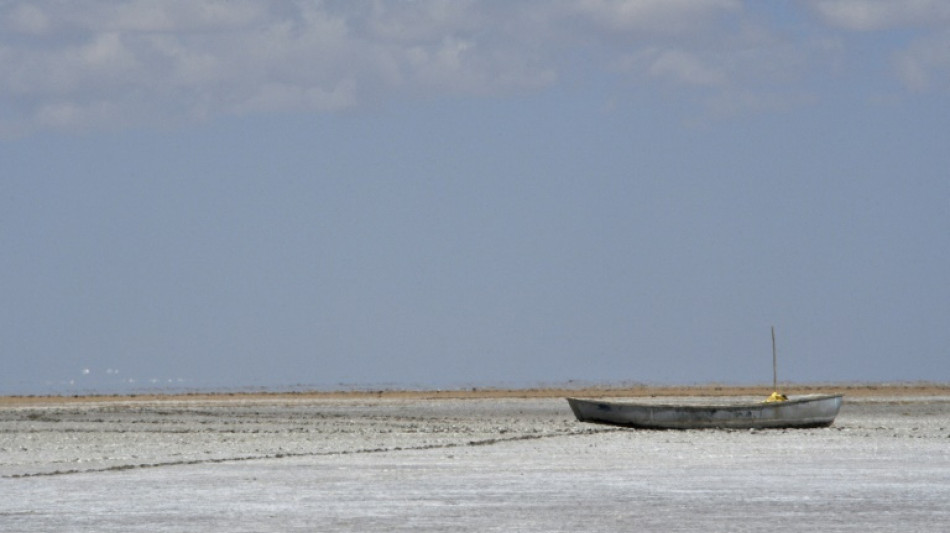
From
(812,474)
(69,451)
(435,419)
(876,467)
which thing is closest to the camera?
(812,474)

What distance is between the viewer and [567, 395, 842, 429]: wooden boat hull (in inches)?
1943

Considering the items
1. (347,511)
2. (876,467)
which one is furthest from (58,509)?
(876,467)

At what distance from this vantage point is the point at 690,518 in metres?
23.1

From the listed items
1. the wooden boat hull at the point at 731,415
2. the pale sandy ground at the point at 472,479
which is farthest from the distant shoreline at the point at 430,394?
the wooden boat hull at the point at 731,415

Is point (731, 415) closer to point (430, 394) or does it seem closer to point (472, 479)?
point (472, 479)

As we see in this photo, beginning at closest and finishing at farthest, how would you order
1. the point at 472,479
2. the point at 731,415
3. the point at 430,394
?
1. the point at 472,479
2. the point at 731,415
3. the point at 430,394

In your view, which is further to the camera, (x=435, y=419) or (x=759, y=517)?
(x=435, y=419)

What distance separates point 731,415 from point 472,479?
20.7 m

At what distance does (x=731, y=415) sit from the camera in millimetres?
49344

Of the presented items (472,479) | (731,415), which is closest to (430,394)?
(731,415)

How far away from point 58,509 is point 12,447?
1876 cm

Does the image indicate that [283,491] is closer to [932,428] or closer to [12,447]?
[12,447]

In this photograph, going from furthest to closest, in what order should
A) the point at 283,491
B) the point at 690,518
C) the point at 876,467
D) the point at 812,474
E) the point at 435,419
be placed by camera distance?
1. the point at 435,419
2. the point at 876,467
3. the point at 812,474
4. the point at 283,491
5. the point at 690,518

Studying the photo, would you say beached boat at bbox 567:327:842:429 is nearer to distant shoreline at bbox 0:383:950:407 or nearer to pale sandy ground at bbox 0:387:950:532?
pale sandy ground at bbox 0:387:950:532
